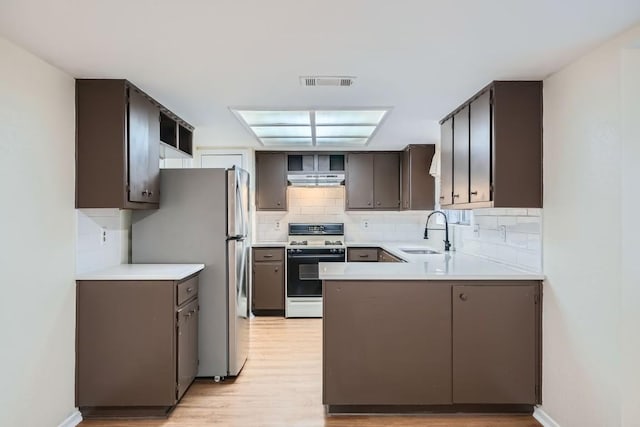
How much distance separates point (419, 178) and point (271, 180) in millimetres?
2007

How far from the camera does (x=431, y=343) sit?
2.60 m

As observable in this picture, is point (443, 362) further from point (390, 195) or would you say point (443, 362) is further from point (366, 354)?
point (390, 195)

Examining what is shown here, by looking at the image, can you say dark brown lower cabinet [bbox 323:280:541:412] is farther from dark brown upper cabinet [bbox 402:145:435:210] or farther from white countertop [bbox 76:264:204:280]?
dark brown upper cabinet [bbox 402:145:435:210]

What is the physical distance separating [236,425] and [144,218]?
5.68 feet

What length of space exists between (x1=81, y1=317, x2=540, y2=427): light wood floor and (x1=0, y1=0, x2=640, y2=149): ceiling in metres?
2.26

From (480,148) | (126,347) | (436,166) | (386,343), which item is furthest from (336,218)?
(126,347)

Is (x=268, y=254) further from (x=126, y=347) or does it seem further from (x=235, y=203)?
(x=126, y=347)

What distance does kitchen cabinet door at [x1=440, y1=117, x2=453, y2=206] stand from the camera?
340 cm

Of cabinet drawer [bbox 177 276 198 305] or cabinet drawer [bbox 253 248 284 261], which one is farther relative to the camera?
cabinet drawer [bbox 253 248 284 261]

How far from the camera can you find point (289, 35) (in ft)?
6.32
